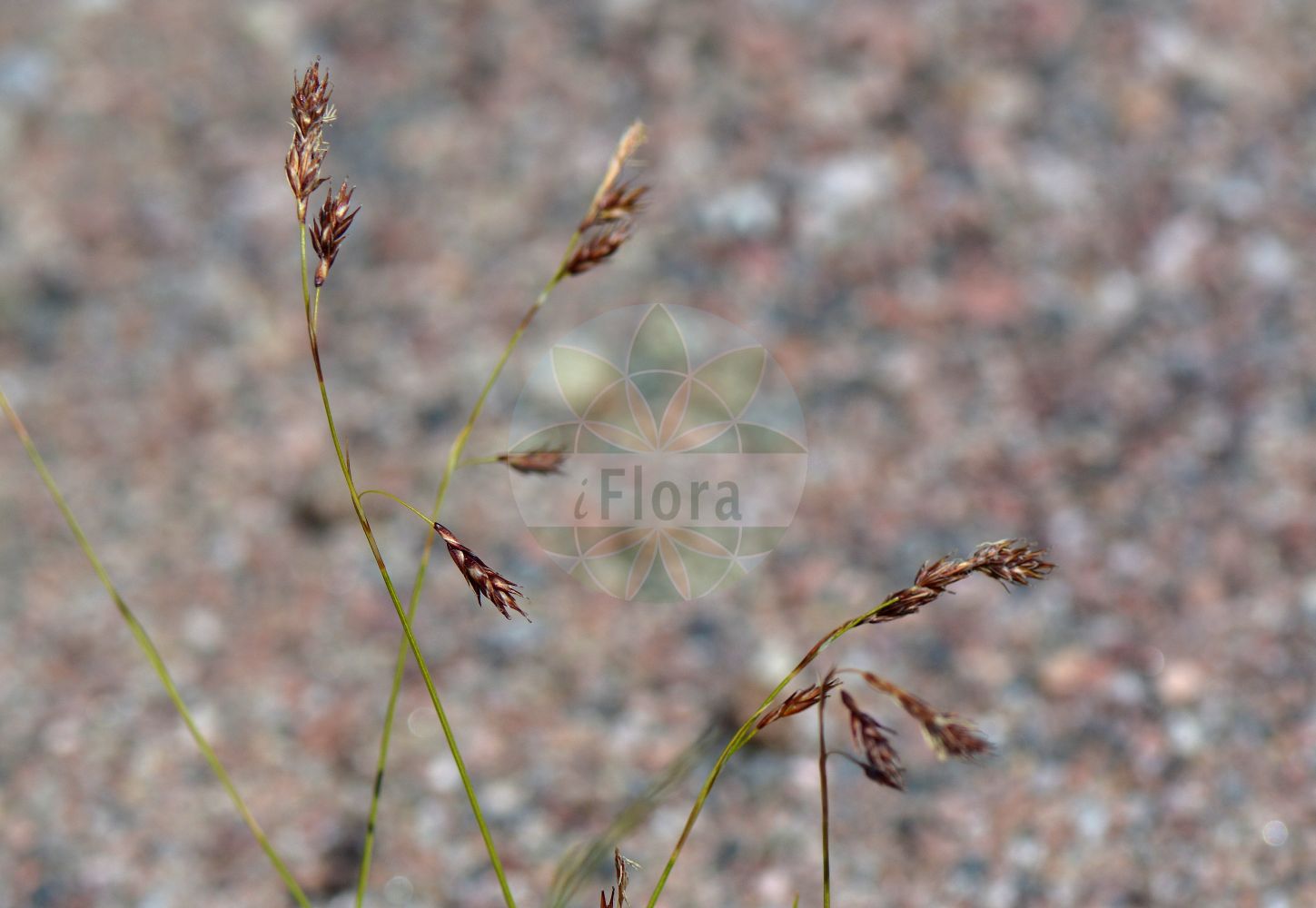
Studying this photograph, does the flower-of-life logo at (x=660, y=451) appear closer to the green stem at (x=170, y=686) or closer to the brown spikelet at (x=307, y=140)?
the green stem at (x=170, y=686)

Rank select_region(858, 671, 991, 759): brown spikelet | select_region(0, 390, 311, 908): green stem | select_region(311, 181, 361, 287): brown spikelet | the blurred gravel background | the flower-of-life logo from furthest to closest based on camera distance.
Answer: the flower-of-life logo < the blurred gravel background < select_region(0, 390, 311, 908): green stem < select_region(311, 181, 361, 287): brown spikelet < select_region(858, 671, 991, 759): brown spikelet

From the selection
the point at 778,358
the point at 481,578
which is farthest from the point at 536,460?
the point at 778,358

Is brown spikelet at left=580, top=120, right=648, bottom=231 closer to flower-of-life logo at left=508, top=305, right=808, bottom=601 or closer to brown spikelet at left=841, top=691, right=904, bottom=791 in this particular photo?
brown spikelet at left=841, top=691, right=904, bottom=791

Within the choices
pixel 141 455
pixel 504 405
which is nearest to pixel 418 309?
pixel 504 405

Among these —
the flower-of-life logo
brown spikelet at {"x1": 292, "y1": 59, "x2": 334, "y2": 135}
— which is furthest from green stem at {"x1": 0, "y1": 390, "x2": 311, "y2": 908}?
the flower-of-life logo

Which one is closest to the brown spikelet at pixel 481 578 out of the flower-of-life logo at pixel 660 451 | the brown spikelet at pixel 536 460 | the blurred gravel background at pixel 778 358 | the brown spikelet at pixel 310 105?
the brown spikelet at pixel 536 460

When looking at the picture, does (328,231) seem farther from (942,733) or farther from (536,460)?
(942,733)

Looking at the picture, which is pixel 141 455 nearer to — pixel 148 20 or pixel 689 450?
pixel 689 450
